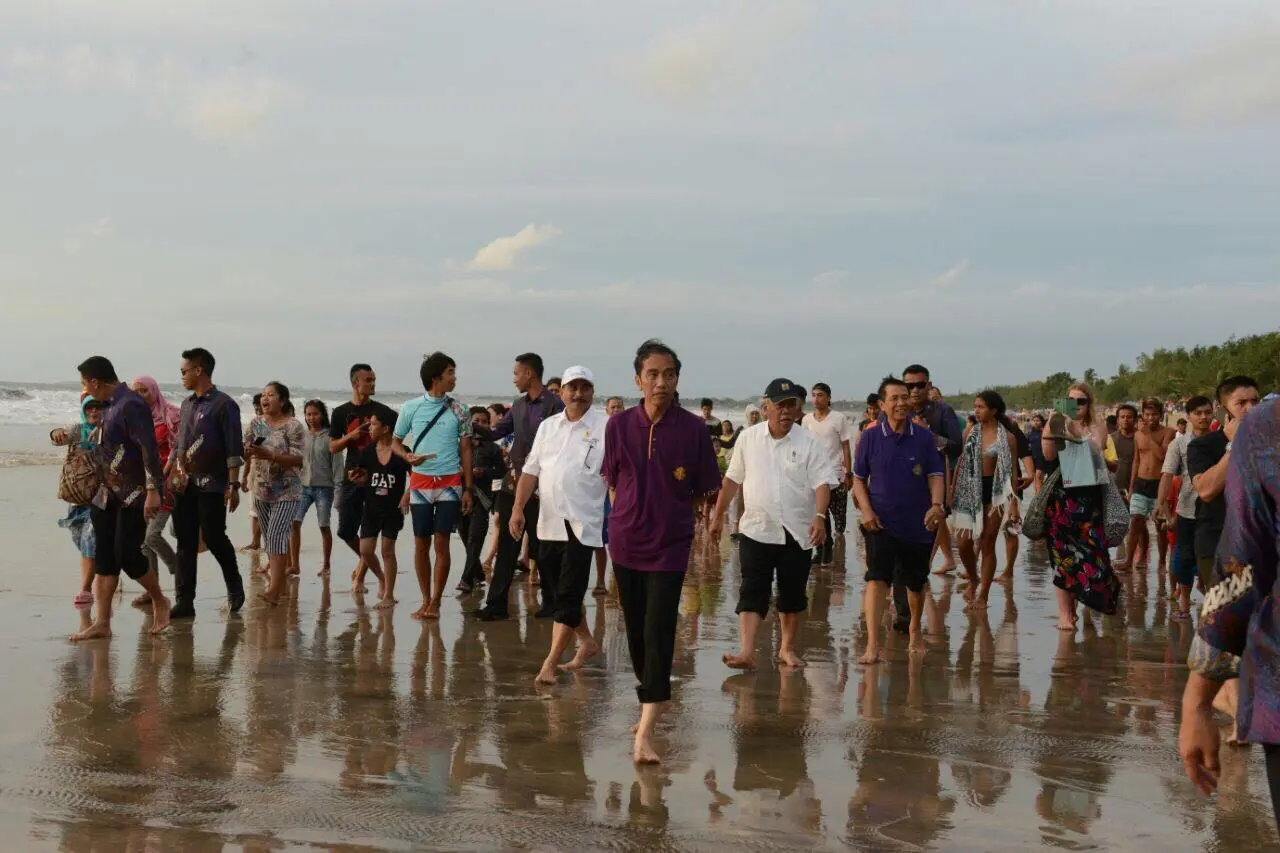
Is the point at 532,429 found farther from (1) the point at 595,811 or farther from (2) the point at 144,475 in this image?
(1) the point at 595,811

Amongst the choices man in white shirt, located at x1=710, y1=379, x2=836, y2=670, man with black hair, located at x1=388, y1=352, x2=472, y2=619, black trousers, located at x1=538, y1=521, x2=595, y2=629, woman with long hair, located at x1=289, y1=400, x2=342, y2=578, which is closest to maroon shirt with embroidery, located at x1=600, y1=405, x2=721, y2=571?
black trousers, located at x1=538, y1=521, x2=595, y2=629

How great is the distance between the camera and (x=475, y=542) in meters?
12.0

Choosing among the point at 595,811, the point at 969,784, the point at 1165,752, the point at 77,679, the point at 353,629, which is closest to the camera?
the point at 595,811

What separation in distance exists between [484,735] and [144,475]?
377 cm

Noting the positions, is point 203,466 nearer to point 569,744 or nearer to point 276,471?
point 276,471

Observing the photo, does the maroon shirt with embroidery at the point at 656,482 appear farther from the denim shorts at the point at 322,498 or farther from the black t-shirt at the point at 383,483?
the denim shorts at the point at 322,498

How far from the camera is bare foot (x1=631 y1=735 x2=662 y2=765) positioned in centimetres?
593

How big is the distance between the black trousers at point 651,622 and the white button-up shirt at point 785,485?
1.97 meters

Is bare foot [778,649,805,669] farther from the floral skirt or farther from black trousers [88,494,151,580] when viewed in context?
black trousers [88,494,151,580]

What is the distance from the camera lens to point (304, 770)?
5.71 meters

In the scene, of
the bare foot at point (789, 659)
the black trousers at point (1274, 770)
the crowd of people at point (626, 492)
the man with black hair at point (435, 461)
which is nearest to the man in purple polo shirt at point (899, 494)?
the crowd of people at point (626, 492)

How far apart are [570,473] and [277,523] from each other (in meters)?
3.51

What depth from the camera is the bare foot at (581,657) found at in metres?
8.16

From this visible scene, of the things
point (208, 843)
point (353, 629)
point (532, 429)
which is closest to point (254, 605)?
point (353, 629)
